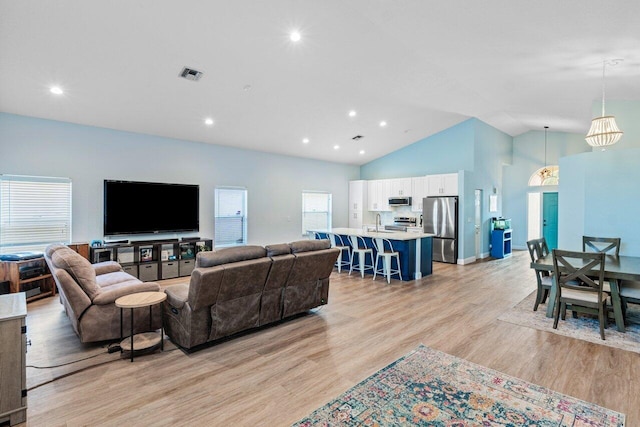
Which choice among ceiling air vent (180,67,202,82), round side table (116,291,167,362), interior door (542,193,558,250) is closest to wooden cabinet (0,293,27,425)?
round side table (116,291,167,362)

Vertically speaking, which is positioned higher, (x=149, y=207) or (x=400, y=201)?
(x=400, y=201)

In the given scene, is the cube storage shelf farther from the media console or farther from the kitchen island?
the media console

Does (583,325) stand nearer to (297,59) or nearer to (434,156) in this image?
(297,59)

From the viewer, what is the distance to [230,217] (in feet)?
24.7

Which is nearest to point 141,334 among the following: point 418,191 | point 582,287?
point 582,287

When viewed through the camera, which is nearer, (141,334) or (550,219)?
(141,334)

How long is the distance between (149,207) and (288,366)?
15.8 feet

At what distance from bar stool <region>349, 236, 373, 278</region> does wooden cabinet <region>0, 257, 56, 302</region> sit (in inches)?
212

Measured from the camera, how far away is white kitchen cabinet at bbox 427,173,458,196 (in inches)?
322

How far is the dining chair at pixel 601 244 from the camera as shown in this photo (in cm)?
468

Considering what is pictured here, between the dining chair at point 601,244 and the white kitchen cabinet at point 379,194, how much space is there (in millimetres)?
5246

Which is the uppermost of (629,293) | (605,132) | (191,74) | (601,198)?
(191,74)

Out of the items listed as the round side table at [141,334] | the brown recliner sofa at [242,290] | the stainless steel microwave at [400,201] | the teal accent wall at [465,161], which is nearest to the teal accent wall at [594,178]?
the teal accent wall at [465,161]

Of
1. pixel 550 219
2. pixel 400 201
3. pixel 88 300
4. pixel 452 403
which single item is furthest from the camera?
pixel 550 219
